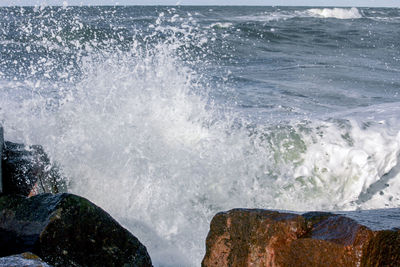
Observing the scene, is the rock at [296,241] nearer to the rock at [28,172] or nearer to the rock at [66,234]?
the rock at [66,234]

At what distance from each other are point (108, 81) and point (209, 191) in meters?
1.75

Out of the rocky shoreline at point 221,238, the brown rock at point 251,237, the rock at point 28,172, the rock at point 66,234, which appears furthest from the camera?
the rock at point 28,172

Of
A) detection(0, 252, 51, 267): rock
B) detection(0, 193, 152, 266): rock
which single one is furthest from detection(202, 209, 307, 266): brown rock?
detection(0, 252, 51, 267): rock

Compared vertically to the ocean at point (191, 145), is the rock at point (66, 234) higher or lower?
higher

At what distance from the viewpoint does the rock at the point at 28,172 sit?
2805 mm

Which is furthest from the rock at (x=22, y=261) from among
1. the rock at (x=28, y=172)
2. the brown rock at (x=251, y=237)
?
the rock at (x=28, y=172)

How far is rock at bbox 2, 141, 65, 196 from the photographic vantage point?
2805 millimetres

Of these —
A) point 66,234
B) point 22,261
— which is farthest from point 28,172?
point 22,261

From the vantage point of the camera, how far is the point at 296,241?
1623mm

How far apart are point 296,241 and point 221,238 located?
343 mm

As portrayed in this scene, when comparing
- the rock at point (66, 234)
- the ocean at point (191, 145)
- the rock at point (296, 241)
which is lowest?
the ocean at point (191, 145)

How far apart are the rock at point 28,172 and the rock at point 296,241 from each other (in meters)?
1.43

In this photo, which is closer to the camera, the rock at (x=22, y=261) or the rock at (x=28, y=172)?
the rock at (x=22, y=261)

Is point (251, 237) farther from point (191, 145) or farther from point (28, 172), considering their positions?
point (191, 145)
